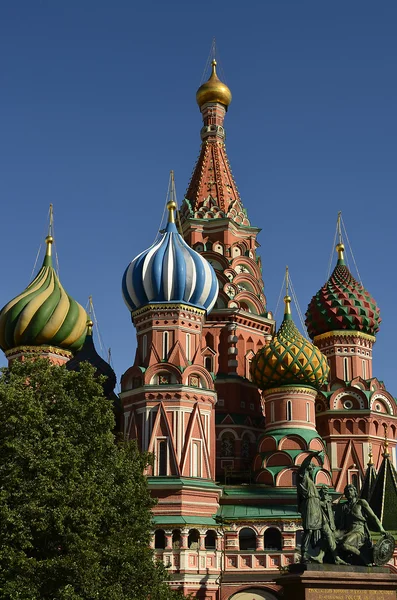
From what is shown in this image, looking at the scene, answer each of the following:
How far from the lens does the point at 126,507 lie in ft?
72.7

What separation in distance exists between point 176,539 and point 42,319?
10777 mm

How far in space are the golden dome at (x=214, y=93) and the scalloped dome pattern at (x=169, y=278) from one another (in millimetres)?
11267

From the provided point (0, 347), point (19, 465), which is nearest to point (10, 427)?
point (19, 465)

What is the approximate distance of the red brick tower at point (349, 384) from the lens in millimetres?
36719

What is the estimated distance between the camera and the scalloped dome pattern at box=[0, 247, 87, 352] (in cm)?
3575

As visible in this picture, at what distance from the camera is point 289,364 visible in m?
33.6

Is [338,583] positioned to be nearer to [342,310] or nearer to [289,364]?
[289,364]

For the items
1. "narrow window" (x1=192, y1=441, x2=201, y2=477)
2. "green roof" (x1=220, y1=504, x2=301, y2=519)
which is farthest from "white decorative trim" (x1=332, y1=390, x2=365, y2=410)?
"narrow window" (x1=192, y1=441, x2=201, y2=477)

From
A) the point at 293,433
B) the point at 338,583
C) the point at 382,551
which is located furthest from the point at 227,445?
the point at 338,583

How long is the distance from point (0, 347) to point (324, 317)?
43.0ft

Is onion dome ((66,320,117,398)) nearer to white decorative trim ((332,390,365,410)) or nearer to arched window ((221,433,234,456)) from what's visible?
arched window ((221,433,234,456))

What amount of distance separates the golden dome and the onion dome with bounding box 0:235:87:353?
11495 mm

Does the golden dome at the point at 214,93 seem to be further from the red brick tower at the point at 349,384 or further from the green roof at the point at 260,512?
the green roof at the point at 260,512

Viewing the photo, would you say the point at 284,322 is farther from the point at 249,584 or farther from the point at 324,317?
the point at 249,584
